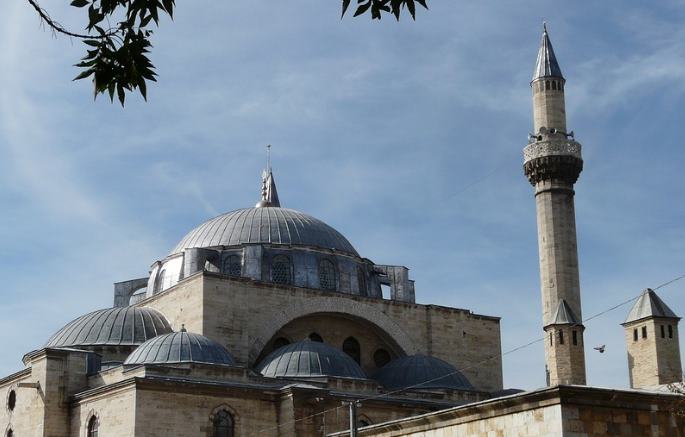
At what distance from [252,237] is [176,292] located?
293 cm

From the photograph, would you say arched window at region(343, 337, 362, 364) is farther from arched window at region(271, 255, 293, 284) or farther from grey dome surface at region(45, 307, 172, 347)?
grey dome surface at region(45, 307, 172, 347)

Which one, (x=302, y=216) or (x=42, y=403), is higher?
(x=302, y=216)

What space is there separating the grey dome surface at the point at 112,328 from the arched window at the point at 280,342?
252 cm

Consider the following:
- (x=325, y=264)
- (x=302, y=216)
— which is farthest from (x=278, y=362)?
(x=302, y=216)

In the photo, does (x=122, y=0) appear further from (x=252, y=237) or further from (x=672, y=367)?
(x=252, y=237)

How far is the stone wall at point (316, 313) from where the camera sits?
998 inches

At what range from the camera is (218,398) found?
22.2 meters

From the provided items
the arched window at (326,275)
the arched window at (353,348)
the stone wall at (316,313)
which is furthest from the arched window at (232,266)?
the arched window at (353,348)

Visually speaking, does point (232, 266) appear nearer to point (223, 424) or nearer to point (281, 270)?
point (281, 270)

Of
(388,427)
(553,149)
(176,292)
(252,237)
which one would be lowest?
(388,427)

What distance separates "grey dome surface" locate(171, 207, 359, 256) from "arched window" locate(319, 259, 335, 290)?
1.67 feet

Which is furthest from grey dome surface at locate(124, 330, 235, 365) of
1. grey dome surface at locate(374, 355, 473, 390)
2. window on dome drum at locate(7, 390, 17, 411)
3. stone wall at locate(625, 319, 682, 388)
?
stone wall at locate(625, 319, 682, 388)

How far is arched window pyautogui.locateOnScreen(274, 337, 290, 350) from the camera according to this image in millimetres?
26734

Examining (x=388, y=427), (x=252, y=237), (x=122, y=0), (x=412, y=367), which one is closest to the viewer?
(x=122, y=0)
